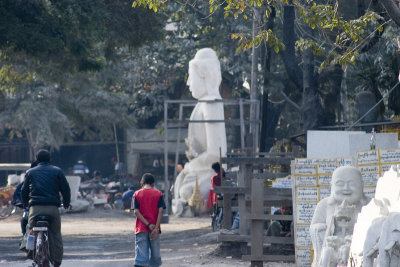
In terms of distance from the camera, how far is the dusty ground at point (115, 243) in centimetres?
1498

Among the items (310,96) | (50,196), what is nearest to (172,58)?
(310,96)

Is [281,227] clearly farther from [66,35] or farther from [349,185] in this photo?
[66,35]

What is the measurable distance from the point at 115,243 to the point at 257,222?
290 inches

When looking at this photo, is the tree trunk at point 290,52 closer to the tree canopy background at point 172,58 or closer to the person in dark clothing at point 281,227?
the tree canopy background at point 172,58

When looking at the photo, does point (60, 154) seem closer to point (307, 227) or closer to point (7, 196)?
point (7, 196)

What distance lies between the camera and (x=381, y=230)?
23.2 feet

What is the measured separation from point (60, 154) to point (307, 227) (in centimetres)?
3236

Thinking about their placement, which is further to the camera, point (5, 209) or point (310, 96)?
point (5, 209)

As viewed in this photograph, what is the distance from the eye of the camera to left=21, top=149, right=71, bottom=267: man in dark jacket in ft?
38.8

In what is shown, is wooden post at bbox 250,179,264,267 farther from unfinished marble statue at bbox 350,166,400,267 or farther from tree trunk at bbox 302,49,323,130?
tree trunk at bbox 302,49,323,130

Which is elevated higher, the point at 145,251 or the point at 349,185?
the point at 349,185

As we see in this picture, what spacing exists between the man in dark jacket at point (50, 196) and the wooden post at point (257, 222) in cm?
277

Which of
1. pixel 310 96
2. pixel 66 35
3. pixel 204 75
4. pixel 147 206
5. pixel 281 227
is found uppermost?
pixel 204 75

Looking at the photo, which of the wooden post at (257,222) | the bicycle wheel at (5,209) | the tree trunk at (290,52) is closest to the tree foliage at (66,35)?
the tree trunk at (290,52)
